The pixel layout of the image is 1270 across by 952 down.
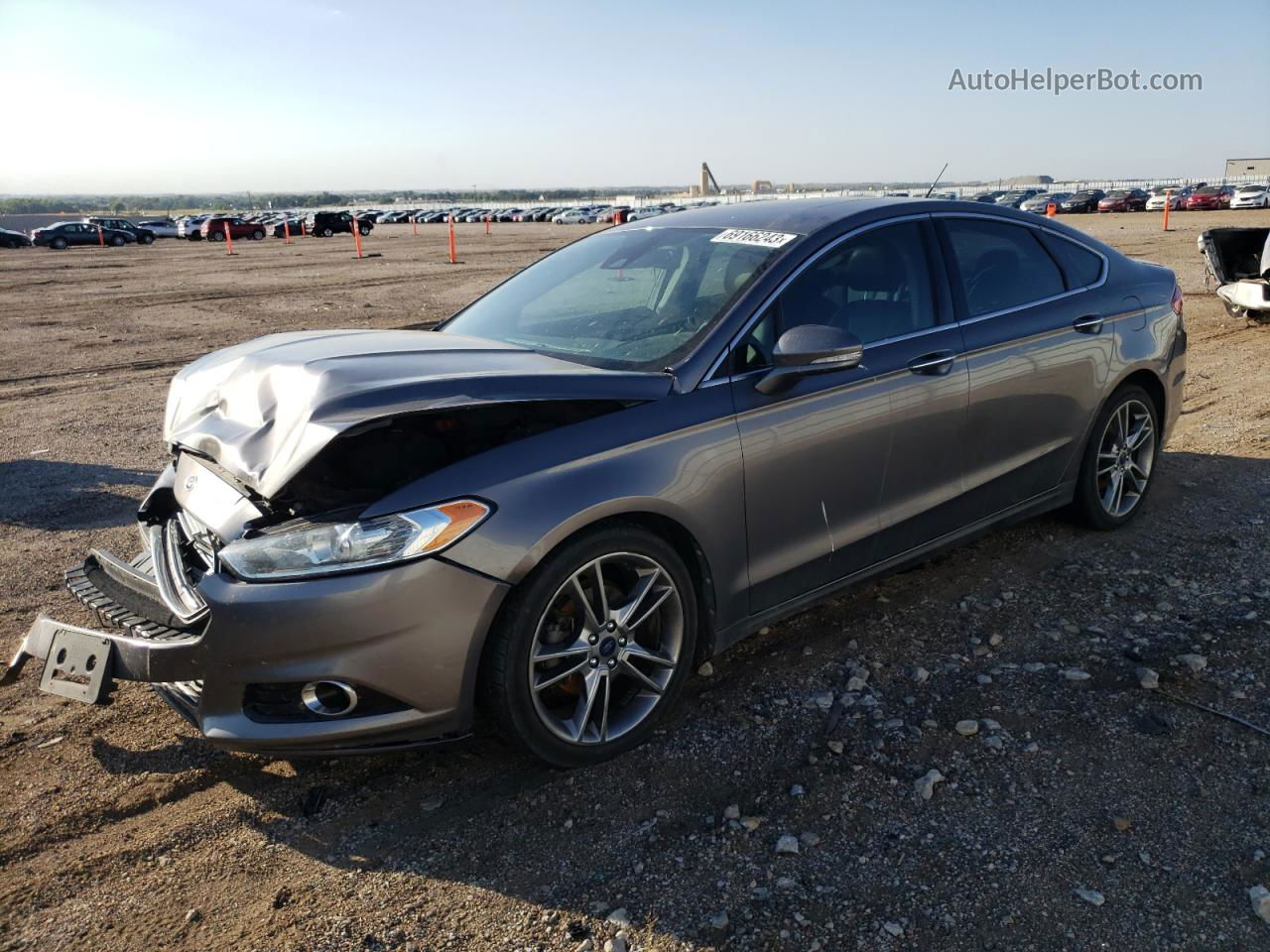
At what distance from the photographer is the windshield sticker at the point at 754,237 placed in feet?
12.6

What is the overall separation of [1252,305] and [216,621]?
11891mm

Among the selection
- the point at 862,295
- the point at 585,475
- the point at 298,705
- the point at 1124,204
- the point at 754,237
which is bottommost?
the point at 298,705

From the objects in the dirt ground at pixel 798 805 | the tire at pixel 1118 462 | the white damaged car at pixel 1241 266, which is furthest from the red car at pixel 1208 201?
the dirt ground at pixel 798 805

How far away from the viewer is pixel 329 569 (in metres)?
2.74

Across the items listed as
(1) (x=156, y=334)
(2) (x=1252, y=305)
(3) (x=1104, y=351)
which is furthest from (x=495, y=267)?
(3) (x=1104, y=351)

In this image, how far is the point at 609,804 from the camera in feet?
10.1

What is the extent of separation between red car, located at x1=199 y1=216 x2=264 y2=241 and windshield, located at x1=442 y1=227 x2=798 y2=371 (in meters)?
53.3

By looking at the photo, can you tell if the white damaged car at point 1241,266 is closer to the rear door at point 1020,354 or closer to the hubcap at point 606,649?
the rear door at point 1020,354

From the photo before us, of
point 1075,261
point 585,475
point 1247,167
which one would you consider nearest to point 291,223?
point 1075,261

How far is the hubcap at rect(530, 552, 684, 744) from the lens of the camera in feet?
10.2

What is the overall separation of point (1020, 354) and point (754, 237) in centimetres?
138

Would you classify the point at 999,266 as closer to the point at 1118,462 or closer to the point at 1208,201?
the point at 1118,462

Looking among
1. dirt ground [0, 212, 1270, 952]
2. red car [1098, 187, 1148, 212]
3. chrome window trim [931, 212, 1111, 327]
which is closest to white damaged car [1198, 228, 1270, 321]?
chrome window trim [931, 212, 1111, 327]

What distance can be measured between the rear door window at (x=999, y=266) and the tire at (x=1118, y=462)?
76cm
